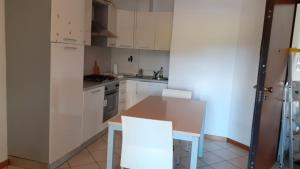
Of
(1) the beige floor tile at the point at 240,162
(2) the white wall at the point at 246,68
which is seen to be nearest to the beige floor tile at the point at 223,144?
(2) the white wall at the point at 246,68

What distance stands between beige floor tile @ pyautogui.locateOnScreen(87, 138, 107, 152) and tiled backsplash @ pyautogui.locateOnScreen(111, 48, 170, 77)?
5.64 feet

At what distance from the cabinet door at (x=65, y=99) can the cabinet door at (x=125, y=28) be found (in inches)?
64.9

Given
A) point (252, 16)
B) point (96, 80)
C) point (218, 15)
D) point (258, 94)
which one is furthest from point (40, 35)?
point (252, 16)

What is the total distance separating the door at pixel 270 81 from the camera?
7.60 feet

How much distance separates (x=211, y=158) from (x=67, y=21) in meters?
2.40

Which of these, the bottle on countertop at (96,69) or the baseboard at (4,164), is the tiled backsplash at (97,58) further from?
the baseboard at (4,164)

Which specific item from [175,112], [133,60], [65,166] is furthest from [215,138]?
[65,166]

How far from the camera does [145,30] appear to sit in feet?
14.7

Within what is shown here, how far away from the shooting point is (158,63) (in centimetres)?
479

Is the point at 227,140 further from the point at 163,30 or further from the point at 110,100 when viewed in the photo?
the point at 163,30

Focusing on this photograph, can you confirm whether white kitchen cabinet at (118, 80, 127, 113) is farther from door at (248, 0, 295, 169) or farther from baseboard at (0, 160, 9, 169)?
door at (248, 0, 295, 169)

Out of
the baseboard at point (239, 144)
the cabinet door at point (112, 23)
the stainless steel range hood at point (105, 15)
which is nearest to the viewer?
the baseboard at point (239, 144)

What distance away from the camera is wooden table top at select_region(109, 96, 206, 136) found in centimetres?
202

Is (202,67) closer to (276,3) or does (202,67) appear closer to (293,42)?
(293,42)
